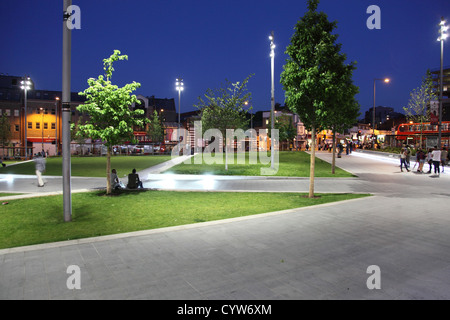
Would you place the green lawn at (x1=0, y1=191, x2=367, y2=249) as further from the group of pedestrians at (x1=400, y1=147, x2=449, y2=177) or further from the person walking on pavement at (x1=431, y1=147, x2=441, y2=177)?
the group of pedestrians at (x1=400, y1=147, x2=449, y2=177)

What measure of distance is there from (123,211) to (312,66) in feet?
26.5

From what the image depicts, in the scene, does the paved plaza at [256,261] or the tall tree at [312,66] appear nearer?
the paved plaza at [256,261]

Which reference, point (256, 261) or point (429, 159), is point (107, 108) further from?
Result: point (429, 159)

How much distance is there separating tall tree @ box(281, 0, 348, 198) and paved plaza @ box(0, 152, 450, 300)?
4.16m

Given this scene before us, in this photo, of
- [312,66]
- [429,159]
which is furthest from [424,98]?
[312,66]

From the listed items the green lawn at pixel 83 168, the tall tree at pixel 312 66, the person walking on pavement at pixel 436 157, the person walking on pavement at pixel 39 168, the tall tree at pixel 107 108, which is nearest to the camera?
the tall tree at pixel 312 66

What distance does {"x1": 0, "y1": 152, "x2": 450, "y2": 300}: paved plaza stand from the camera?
444cm

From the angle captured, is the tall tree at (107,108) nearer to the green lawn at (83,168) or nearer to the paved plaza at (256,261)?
the paved plaza at (256,261)

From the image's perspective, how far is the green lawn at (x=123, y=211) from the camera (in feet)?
24.2

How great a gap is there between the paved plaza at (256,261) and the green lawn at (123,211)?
808 millimetres

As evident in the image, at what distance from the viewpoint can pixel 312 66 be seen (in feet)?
35.8

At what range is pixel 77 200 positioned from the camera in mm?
11484

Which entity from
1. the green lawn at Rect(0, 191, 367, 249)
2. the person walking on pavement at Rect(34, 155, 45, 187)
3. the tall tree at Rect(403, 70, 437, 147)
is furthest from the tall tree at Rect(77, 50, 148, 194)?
the tall tree at Rect(403, 70, 437, 147)

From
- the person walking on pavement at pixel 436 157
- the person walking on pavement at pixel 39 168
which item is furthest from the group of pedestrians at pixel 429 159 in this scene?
the person walking on pavement at pixel 39 168
